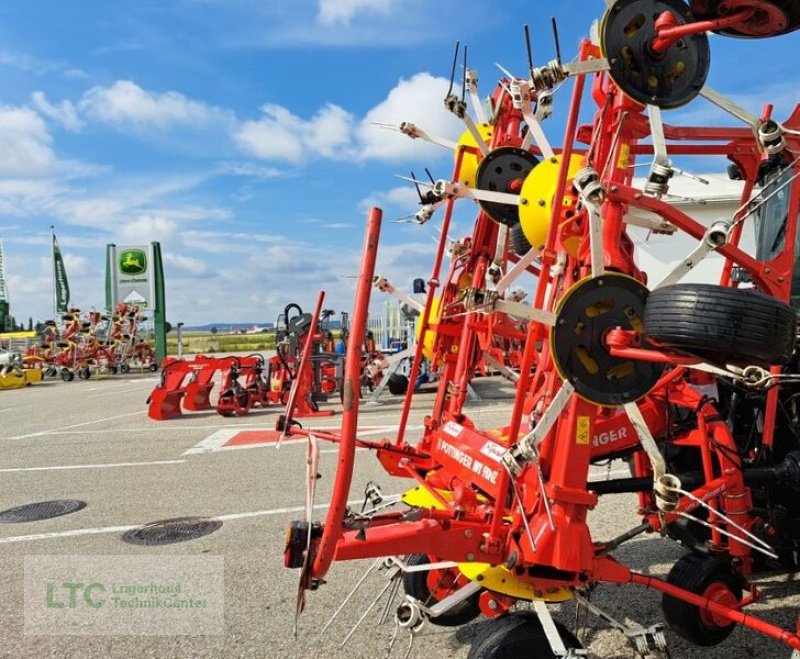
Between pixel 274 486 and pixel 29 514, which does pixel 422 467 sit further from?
pixel 29 514

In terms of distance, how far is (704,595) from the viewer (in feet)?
11.0

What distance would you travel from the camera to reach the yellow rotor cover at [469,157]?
550 centimetres

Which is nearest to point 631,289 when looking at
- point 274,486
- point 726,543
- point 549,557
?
point 549,557

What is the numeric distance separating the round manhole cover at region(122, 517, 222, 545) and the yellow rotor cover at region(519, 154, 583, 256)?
3716mm

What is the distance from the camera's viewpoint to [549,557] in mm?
2732

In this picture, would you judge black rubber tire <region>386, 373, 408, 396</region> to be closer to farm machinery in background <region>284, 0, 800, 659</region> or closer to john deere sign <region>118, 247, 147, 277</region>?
farm machinery in background <region>284, 0, 800, 659</region>

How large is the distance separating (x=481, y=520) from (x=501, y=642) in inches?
21.4

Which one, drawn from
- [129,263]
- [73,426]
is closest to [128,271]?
[129,263]

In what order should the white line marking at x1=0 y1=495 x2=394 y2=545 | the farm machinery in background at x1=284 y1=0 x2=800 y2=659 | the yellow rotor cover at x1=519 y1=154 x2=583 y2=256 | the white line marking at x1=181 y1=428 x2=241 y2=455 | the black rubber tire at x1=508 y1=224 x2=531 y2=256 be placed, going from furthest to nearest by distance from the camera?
the white line marking at x1=181 y1=428 x2=241 y2=455, the white line marking at x1=0 y1=495 x2=394 y2=545, the black rubber tire at x1=508 y1=224 x2=531 y2=256, the yellow rotor cover at x1=519 y1=154 x2=583 y2=256, the farm machinery in background at x1=284 y1=0 x2=800 y2=659

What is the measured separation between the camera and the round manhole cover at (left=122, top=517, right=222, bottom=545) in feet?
17.3

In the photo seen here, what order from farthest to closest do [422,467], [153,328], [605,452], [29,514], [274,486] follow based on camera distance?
[153,328] < [274,486] < [29,514] < [422,467] < [605,452]

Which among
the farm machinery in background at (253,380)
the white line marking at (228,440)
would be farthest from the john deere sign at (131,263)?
the white line marking at (228,440)

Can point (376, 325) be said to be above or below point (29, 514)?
above

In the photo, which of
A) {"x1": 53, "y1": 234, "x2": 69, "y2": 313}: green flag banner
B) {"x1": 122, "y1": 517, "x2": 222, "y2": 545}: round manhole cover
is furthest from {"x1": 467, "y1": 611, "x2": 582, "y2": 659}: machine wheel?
{"x1": 53, "y1": 234, "x2": 69, "y2": 313}: green flag banner
